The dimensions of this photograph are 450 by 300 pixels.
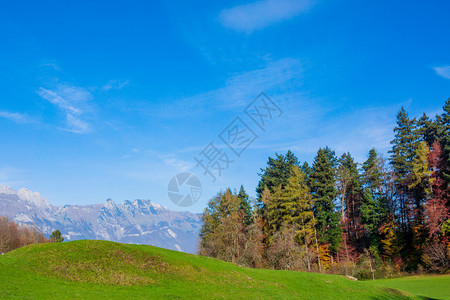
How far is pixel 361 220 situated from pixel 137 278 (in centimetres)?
5552

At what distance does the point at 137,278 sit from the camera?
82.0 feet

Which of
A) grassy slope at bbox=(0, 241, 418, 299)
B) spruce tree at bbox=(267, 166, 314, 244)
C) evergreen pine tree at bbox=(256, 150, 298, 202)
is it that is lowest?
grassy slope at bbox=(0, 241, 418, 299)

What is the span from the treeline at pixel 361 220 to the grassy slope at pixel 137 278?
25.7 meters

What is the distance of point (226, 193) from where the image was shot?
237 feet

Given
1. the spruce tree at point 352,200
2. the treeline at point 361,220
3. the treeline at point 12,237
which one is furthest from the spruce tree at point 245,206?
the treeline at point 12,237

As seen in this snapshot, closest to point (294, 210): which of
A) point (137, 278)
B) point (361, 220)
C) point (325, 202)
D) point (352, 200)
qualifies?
point (325, 202)

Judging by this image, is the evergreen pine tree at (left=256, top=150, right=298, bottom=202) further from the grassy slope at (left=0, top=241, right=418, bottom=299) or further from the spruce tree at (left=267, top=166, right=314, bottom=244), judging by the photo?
Answer: the grassy slope at (left=0, top=241, right=418, bottom=299)

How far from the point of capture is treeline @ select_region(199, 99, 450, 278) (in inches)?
2195

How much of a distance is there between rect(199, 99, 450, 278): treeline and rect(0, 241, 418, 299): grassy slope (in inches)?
1011

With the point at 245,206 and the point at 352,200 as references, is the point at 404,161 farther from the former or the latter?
the point at 245,206

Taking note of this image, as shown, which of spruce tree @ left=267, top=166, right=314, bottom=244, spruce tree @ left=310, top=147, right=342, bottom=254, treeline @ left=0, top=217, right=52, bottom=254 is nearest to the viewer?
spruce tree @ left=267, top=166, right=314, bottom=244

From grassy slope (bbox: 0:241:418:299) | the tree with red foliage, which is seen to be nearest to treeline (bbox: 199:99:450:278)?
the tree with red foliage

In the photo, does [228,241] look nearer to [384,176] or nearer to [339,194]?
[339,194]

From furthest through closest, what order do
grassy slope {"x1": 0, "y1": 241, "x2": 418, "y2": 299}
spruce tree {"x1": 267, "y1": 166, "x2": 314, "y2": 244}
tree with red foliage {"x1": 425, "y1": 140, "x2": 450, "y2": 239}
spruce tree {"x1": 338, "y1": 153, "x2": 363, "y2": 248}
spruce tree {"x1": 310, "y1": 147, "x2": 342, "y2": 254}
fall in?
1. spruce tree {"x1": 338, "y1": 153, "x2": 363, "y2": 248}
2. spruce tree {"x1": 310, "y1": 147, "x2": 342, "y2": 254}
3. spruce tree {"x1": 267, "y1": 166, "x2": 314, "y2": 244}
4. tree with red foliage {"x1": 425, "y1": 140, "x2": 450, "y2": 239}
5. grassy slope {"x1": 0, "y1": 241, "x2": 418, "y2": 299}
